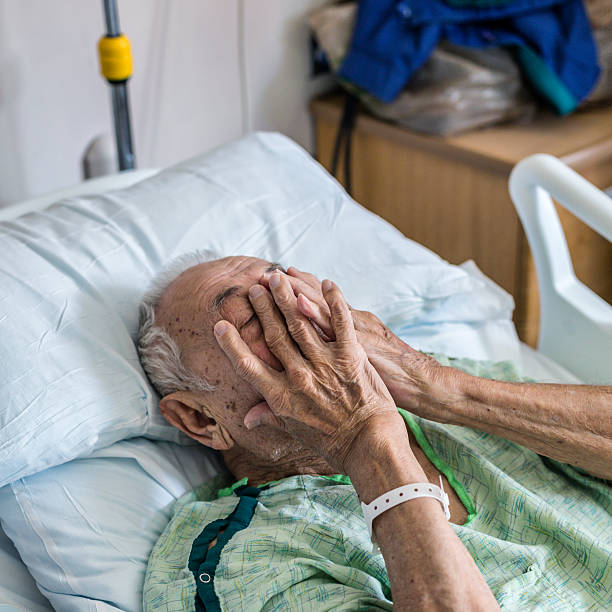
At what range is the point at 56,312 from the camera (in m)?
1.20

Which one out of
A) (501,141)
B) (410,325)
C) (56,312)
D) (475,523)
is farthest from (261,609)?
(501,141)

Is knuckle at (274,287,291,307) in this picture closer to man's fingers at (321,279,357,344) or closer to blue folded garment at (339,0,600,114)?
man's fingers at (321,279,357,344)

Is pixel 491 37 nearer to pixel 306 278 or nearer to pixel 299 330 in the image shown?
pixel 306 278

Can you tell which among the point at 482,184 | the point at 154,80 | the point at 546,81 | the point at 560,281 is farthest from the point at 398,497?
the point at 546,81

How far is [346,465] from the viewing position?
102 centimetres

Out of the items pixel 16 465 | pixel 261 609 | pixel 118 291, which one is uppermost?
pixel 118 291

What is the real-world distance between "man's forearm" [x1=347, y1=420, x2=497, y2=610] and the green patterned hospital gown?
0.10m

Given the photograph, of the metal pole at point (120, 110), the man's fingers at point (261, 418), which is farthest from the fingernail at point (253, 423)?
the metal pole at point (120, 110)

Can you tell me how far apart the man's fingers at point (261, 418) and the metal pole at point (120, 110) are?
883 mm

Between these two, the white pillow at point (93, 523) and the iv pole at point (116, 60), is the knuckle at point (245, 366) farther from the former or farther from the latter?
the iv pole at point (116, 60)

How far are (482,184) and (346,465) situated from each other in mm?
1294

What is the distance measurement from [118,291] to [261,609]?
0.56 meters

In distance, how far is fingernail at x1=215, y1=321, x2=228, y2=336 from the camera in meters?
1.07

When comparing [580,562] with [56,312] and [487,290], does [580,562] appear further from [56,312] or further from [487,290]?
[56,312]
